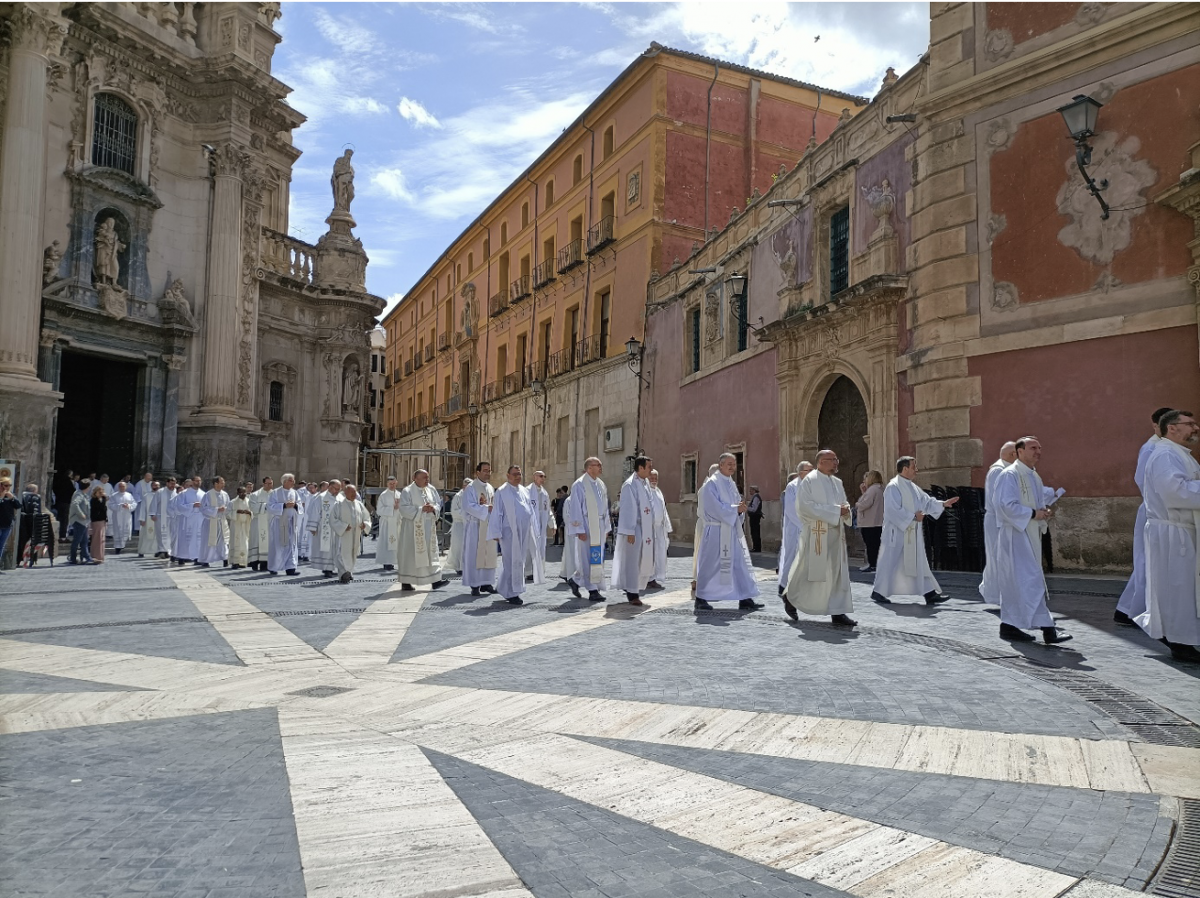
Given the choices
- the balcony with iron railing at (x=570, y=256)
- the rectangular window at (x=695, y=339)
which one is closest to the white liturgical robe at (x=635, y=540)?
the rectangular window at (x=695, y=339)

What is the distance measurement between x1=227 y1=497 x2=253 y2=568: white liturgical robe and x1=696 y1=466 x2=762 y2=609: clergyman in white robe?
1094cm

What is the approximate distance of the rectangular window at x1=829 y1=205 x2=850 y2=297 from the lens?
1798cm

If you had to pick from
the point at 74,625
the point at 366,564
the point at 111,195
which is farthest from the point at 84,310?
the point at 74,625

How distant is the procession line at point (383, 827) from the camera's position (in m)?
2.79

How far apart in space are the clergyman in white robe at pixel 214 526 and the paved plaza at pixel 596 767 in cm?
1186

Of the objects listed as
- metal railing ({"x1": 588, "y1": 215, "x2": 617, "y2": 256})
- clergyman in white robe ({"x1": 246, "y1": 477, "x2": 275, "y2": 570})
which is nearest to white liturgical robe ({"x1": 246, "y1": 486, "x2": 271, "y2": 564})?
clergyman in white robe ({"x1": 246, "y1": 477, "x2": 275, "y2": 570})

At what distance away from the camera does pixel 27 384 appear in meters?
18.5

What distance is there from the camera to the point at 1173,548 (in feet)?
22.9

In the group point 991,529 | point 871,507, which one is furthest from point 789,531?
point 991,529

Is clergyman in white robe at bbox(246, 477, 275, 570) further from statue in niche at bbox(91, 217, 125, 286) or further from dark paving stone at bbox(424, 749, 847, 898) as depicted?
dark paving stone at bbox(424, 749, 847, 898)

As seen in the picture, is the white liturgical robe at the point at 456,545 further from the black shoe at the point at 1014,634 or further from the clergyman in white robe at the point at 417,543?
the black shoe at the point at 1014,634

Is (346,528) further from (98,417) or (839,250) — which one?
(98,417)

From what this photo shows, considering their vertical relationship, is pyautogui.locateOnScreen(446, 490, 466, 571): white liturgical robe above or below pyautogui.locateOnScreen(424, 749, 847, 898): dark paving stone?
above

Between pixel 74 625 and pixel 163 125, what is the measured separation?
20434 millimetres
